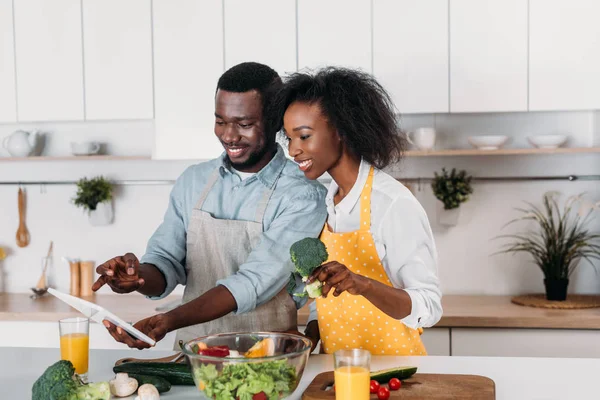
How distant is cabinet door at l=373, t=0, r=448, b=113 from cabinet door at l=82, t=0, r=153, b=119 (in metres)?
1.06

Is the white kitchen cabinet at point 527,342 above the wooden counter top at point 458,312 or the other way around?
the other way around

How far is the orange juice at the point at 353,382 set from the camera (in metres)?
1.33

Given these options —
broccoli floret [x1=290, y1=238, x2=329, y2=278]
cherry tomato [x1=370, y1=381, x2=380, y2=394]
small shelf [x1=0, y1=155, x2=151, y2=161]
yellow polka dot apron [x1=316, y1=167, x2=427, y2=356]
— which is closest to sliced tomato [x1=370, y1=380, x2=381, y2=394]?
cherry tomato [x1=370, y1=381, x2=380, y2=394]

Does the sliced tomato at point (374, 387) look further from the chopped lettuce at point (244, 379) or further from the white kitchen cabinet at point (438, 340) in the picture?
the white kitchen cabinet at point (438, 340)

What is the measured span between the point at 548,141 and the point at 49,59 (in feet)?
7.55

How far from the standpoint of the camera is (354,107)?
1886 millimetres

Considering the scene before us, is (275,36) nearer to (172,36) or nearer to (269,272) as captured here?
(172,36)

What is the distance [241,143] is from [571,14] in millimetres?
1782

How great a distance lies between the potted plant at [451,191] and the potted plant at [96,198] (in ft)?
5.30

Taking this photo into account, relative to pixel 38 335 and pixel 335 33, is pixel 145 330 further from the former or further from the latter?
pixel 335 33

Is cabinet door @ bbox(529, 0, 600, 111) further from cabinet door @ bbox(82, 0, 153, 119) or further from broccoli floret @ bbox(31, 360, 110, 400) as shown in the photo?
broccoli floret @ bbox(31, 360, 110, 400)

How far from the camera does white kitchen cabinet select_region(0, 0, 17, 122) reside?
3.50 meters

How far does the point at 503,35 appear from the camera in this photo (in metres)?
3.14

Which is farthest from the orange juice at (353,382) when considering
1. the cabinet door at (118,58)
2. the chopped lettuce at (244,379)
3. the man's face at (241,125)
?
the cabinet door at (118,58)
